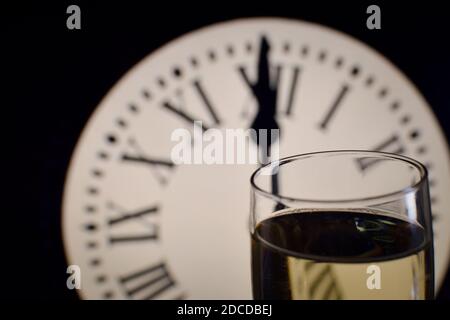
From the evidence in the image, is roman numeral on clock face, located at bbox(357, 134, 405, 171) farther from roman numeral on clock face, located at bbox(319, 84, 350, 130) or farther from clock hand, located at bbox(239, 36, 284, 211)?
clock hand, located at bbox(239, 36, 284, 211)

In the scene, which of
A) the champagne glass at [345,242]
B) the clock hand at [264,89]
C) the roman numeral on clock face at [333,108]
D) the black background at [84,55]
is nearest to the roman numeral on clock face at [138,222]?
the black background at [84,55]

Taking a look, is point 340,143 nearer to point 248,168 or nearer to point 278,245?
point 248,168

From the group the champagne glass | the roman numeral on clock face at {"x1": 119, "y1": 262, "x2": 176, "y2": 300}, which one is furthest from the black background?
the champagne glass

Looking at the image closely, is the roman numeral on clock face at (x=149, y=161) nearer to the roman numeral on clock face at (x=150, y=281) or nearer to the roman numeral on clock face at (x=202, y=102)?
the roman numeral on clock face at (x=202, y=102)

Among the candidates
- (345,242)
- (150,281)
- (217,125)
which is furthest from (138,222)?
(345,242)
